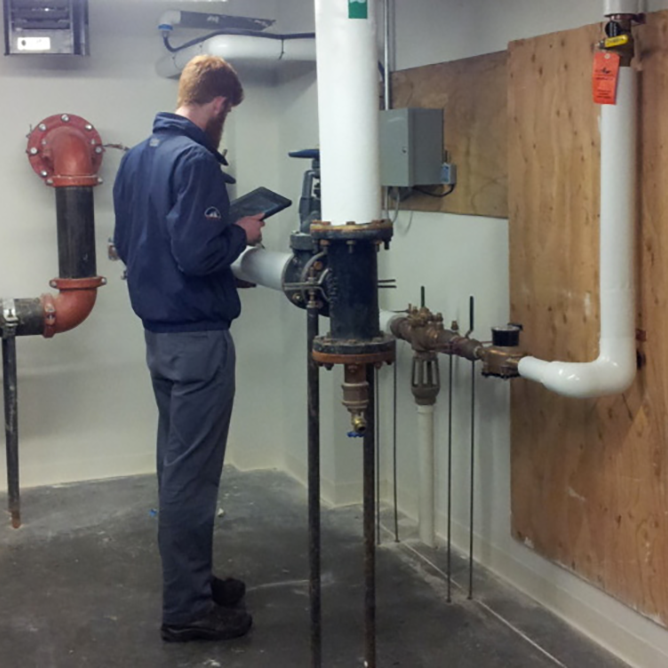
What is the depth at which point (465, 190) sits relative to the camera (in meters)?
3.14

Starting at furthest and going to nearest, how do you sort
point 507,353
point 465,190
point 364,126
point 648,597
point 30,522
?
point 30,522
point 465,190
point 507,353
point 648,597
point 364,126

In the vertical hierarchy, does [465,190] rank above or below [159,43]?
below

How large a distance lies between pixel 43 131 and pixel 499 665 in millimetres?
2614

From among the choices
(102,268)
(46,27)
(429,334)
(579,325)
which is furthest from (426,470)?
(46,27)

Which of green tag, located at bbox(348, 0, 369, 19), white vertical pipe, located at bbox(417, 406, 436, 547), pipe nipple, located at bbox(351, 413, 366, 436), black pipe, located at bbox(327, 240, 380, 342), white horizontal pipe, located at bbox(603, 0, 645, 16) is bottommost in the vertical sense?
white vertical pipe, located at bbox(417, 406, 436, 547)

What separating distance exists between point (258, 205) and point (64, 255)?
47.4 inches

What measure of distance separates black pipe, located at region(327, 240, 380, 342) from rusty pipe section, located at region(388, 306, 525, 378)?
0.60 meters

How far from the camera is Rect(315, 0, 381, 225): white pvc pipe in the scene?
83.7 inches

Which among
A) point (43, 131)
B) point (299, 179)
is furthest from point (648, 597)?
point (43, 131)

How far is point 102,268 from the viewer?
4.19 meters

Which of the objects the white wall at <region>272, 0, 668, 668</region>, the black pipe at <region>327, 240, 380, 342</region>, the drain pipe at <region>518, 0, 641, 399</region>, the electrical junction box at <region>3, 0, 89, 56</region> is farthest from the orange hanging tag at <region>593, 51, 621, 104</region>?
the electrical junction box at <region>3, 0, 89, 56</region>

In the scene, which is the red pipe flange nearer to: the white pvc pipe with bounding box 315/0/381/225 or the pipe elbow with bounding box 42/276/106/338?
the pipe elbow with bounding box 42/276/106/338

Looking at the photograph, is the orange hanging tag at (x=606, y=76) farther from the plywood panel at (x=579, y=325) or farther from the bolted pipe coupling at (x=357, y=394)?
the bolted pipe coupling at (x=357, y=394)

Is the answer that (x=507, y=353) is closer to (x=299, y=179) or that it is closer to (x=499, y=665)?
(x=499, y=665)
